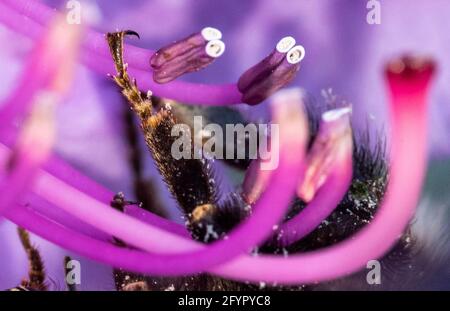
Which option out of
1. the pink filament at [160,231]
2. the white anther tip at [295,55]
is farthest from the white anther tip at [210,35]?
the pink filament at [160,231]

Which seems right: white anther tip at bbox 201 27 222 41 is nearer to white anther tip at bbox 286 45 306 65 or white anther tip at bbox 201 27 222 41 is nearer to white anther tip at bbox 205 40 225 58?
white anther tip at bbox 205 40 225 58

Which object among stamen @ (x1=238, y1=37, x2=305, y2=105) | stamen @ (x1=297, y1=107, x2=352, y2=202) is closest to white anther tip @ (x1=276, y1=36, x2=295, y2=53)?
stamen @ (x1=238, y1=37, x2=305, y2=105)

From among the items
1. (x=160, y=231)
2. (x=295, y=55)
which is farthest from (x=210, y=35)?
(x=160, y=231)

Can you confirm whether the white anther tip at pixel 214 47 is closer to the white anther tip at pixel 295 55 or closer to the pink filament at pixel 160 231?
the white anther tip at pixel 295 55

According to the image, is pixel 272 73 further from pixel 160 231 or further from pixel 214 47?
pixel 160 231

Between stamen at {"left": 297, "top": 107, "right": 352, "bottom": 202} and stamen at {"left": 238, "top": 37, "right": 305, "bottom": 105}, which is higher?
stamen at {"left": 238, "top": 37, "right": 305, "bottom": 105}

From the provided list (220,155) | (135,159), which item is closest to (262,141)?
(220,155)

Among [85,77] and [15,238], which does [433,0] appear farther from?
[15,238]

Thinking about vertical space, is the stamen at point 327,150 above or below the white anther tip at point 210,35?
below
